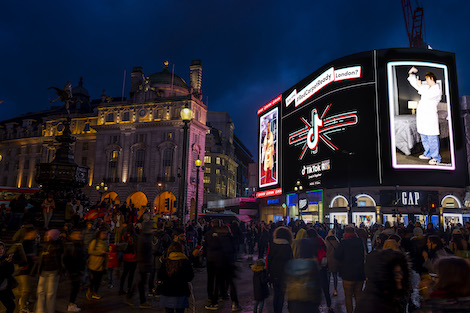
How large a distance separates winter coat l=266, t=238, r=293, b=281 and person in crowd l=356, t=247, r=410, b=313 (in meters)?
3.02

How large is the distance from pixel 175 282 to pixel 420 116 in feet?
124

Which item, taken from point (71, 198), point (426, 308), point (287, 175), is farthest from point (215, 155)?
point (426, 308)

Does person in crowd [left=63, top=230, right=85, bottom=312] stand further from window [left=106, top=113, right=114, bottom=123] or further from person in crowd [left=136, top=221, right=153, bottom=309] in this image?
window [left=106, top=113, right=114, bottom=123]

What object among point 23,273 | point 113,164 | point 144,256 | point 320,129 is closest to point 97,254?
point 144,256

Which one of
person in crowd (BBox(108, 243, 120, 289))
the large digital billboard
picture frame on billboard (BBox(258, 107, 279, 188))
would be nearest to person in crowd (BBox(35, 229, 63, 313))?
person in crowd (BBox(108, 243, 120, 289))

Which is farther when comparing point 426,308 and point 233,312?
point 233,312

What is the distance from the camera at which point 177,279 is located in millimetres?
5930

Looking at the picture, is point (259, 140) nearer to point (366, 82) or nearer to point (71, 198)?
point (366, 82)

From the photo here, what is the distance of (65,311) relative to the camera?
8250 millimetres

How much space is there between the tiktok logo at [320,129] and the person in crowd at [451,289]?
1464 inches

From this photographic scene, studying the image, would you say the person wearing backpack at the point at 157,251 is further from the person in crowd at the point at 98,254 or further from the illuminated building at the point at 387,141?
the illuminated building at the point at 387,141

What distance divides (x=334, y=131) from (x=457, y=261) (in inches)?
1520

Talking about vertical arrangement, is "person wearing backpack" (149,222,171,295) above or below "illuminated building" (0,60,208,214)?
below

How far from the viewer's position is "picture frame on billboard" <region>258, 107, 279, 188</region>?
52.3 meters
